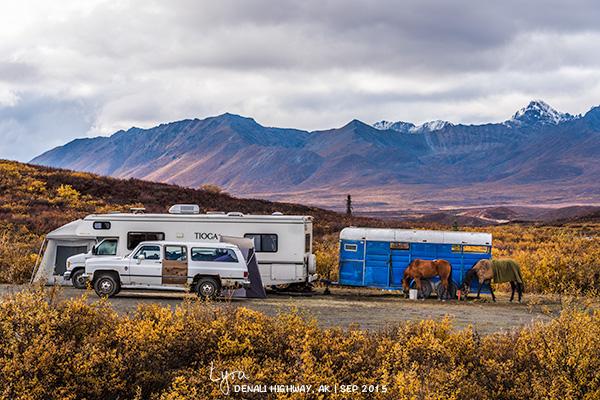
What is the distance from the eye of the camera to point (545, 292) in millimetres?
23859

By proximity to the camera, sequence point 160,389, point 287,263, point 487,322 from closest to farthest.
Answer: point 160,389
point 487,322
point 287,263

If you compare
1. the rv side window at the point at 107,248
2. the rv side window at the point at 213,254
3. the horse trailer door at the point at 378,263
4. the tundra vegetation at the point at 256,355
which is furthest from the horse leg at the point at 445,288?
the rv side window at the point at 107,248

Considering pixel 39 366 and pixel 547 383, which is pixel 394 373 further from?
pixel 39 366

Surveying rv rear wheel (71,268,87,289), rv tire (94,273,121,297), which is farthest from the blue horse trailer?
rv rear wheel (71,268,87,289)

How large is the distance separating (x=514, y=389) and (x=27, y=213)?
38313mm

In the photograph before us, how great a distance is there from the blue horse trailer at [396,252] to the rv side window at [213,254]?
14.6ft

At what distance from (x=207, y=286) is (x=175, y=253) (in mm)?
1411

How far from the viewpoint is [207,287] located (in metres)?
19.7

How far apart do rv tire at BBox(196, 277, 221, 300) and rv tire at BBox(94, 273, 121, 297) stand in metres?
2.48

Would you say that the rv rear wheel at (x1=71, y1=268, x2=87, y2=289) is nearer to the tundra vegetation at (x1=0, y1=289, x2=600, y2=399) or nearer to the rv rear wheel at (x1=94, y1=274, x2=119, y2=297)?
the rv rear wheel at (x1=94, y1=274, x2=119, y2=297)

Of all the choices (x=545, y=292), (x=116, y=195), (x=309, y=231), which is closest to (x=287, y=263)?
(x=309, y=231)

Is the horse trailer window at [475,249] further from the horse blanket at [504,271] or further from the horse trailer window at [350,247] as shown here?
the horse trailer window at [350,247]

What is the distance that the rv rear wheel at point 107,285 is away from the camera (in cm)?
1981

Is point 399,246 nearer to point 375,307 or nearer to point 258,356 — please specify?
point 375,307
